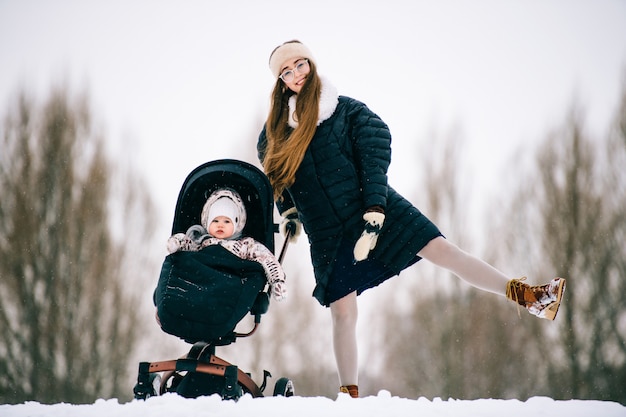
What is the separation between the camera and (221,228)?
3.03 meters

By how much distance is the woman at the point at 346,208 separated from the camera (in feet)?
9.82

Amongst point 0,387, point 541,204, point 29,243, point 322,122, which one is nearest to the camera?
point 322,122

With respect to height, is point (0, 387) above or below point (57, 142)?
below

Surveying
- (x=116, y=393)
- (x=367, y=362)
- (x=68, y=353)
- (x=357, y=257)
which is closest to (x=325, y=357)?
(x=367, y=362)

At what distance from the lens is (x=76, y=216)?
29.6 feet

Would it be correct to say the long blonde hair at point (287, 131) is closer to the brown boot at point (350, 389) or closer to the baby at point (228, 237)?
the baby at point (228, 237)

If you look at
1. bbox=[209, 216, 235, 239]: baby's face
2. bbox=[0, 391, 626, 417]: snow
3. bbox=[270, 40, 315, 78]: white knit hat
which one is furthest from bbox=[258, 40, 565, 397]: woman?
bbox=[0, 391, 626, 417]: snow

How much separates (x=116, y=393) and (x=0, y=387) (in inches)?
63.5

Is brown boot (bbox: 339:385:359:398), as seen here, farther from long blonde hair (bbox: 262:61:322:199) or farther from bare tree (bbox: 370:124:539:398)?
bare tree (bbox: 370:124:539:398)

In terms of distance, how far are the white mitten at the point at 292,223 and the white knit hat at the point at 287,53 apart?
0.84 meters

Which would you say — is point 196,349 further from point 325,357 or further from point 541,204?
point 541,204

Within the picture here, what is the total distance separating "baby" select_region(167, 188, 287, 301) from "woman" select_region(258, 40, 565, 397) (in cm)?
30

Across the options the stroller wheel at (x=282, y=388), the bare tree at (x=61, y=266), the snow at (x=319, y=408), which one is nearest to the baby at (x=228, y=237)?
the stroller wheel at (x=282, y=388)

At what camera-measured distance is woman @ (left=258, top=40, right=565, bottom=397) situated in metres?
2.99
